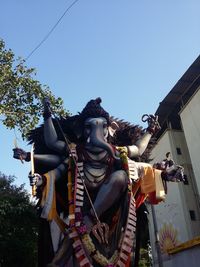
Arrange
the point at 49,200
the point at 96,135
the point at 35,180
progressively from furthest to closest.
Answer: the point at 96,135 < the point at 49,200 < the point at 35,180

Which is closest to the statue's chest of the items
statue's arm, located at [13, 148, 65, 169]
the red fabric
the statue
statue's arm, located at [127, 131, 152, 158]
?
the statue

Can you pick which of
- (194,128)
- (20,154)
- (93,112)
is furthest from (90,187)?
(194,128)

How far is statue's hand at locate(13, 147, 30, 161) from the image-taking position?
19.9ft

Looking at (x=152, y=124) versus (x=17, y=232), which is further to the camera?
(x=17, y=232)

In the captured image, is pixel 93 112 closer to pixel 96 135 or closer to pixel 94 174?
pixel 96 135

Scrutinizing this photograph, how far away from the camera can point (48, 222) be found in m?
6.51

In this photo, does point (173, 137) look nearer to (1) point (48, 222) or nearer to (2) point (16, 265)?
(2) point (16, 265)

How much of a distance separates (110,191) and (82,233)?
0.82 m

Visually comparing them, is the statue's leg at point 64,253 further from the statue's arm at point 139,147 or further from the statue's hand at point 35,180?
the statue's arm at point 139,147

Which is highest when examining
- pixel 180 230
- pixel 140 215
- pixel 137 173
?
pixel 180 230

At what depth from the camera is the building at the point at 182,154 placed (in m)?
25.7

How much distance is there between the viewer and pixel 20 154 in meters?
6.08

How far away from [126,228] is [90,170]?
112cm

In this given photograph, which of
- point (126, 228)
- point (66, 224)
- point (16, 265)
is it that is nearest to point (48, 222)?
point (66, 224)
